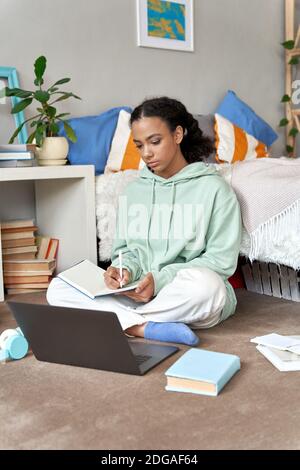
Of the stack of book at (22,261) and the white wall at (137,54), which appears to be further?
the white wall at (137,54)

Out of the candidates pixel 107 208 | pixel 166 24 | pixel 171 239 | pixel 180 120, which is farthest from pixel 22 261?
pixel 166 24

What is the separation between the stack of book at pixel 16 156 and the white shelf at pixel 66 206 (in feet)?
0.14

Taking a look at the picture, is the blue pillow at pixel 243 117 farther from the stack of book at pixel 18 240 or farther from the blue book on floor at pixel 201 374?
the blue book on floor at pixel 201 374

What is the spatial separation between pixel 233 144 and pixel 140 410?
1.84 metres

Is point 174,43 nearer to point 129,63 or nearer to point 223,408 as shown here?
point 129,63

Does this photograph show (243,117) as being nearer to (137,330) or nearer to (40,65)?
(40,65)

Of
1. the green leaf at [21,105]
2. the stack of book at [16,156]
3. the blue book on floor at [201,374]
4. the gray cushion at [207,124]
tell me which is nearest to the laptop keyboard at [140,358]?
the blue book on floor at [201,374]

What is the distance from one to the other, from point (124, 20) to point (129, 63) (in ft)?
0.62

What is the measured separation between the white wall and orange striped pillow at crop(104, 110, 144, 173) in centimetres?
24

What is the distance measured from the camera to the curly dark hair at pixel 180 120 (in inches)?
68.4

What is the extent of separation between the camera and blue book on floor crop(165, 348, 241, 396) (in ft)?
3.85

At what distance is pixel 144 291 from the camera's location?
5.09ft

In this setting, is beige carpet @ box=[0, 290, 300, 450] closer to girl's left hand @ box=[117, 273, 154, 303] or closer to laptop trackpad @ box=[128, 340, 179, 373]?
laptop trackpad @ box=[128, 340, 179, 373]

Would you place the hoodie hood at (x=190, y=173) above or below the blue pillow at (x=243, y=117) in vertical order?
below
